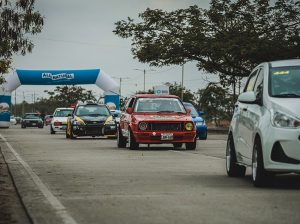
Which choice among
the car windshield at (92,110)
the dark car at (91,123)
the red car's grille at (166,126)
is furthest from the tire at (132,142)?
the car windshield at (92,110)

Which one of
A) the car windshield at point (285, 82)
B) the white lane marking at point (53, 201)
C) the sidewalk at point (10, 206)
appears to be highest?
the car windshield at point (285, 82)

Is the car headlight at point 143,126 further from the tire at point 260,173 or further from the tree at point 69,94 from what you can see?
the tree at point 69,94

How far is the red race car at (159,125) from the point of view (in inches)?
902

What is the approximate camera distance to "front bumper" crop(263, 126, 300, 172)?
10.3m

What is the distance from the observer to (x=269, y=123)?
10594 mm

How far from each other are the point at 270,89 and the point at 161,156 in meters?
8.33

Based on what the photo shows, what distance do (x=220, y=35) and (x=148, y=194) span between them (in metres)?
40.2

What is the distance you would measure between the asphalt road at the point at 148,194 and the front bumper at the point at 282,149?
13.2 inches

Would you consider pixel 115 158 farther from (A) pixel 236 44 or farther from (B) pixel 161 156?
(A) pixel 236 44

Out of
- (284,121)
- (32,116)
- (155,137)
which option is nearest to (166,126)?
(155,137)

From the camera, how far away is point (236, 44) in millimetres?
47062

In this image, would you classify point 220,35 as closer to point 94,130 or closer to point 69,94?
point 94,130

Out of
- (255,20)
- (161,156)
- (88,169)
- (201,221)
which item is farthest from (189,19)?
(201,221)

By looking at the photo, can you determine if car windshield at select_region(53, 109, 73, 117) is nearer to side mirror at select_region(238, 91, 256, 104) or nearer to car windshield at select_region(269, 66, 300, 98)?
car windshield at select_region(269, 66, 300, 98)
